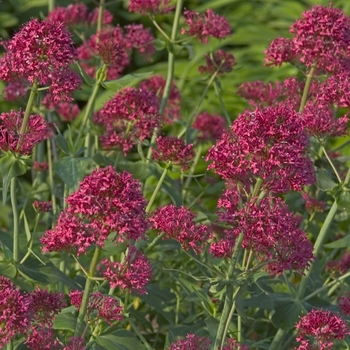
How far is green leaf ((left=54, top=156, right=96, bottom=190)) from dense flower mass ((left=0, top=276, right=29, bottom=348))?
0.86 meters

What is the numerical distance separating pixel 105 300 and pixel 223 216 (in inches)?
15.0

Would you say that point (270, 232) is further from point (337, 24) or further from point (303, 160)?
point (337, 24)

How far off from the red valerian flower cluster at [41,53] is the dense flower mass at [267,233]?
0.57 meters

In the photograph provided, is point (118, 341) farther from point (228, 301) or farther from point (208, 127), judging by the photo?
point (208, 127)

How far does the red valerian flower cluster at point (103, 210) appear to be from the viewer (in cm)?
216

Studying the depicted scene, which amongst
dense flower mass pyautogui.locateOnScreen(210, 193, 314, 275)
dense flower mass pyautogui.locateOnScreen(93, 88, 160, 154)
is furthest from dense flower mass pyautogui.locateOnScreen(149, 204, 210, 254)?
dense flower mass pyautogui.locateOnScreen(93, 88, 160, 154)

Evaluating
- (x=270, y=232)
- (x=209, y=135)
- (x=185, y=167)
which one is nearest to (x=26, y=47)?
(x=185, y=167)

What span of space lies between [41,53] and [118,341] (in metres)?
0.82

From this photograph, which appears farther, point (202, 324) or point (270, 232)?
point (202, 324)

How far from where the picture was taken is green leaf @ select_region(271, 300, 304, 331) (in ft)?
9.23

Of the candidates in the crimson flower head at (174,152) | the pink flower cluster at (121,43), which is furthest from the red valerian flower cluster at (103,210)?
the pink flower cluster at (121,43)

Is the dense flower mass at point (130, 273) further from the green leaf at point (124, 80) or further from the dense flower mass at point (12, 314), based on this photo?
the green leaf at point (124, 80)

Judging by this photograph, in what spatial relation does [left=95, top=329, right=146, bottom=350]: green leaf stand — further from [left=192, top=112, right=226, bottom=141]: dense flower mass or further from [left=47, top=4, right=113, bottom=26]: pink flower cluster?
[left=47, top=4, right=113, bottom=26]: pink flower cluster

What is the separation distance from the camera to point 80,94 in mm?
7535
